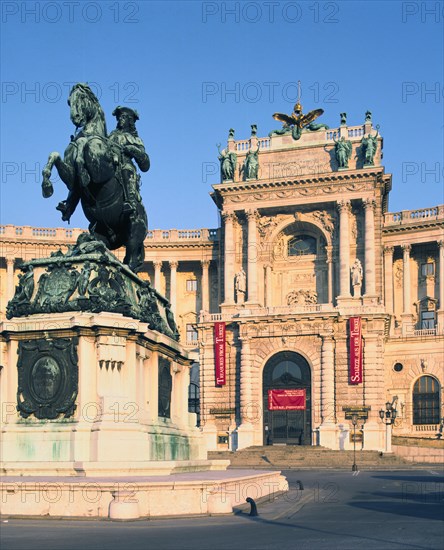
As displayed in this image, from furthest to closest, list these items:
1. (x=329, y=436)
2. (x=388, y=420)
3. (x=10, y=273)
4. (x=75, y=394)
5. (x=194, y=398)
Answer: (x=194, y=398), (x=10, y=273), (x=329, y=436), (x=388, y=420), (x=75, y=394)

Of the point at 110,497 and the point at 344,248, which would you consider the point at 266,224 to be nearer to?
the point at 344,248

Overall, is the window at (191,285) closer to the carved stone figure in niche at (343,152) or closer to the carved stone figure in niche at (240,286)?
the carved stone figure in niche at (240,286)

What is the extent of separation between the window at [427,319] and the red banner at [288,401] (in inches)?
561

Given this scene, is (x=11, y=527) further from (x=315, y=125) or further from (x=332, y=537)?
(x=315, y=125)

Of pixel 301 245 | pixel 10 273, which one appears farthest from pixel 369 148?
pixel 10 273

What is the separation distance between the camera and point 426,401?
73312mm

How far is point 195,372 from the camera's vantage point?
80.4 meters

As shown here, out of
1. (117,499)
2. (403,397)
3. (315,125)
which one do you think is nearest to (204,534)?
(117,499)

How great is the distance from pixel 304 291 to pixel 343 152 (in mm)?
12111

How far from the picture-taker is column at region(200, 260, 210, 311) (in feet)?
266

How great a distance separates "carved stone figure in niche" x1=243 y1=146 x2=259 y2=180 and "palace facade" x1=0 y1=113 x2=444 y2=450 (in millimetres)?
149

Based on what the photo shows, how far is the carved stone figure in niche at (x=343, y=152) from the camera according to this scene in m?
73.8

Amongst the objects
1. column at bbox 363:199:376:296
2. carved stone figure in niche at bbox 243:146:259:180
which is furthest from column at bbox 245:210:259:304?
column at bbox 363:199:376:296

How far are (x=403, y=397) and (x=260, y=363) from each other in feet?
41.1
